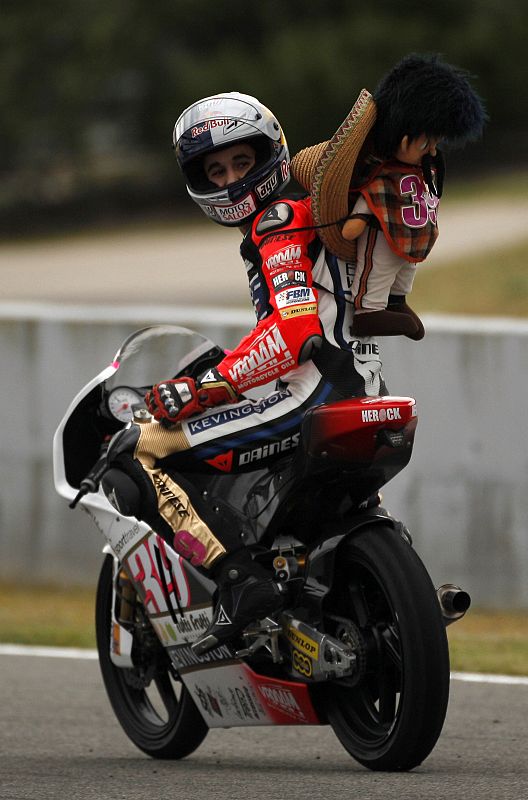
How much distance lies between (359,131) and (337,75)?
72.7 ft

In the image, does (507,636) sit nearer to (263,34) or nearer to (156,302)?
(156,302)

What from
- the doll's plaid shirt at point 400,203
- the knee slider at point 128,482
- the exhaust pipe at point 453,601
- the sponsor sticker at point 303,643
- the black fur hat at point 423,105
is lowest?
the sponsor sticker at point 303,643

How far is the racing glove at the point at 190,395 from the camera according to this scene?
542 cm

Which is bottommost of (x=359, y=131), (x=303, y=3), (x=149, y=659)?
(x=149, y=659)

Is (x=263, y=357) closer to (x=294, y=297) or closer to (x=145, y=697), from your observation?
(x=294, y=297)

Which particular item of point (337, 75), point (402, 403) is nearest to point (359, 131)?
point (402, 403)

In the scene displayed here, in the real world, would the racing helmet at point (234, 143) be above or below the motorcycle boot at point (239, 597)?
above

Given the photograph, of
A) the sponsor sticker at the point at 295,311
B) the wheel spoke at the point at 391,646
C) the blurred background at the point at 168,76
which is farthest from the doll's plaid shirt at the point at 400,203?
the blurred background at the point at 168,76

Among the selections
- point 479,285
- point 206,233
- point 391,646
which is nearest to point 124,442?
point 391,646

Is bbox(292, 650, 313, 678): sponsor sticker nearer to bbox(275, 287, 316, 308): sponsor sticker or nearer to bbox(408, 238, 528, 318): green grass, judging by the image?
bbox(275, 287, 316, 308): sponsor sticker

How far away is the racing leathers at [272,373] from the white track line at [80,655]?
253 cm

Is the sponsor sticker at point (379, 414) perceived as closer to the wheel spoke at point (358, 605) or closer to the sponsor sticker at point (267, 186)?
the wheel spoke at point (358, 605)

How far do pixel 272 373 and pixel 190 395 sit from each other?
0.28 m

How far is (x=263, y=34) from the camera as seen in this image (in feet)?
94.4
